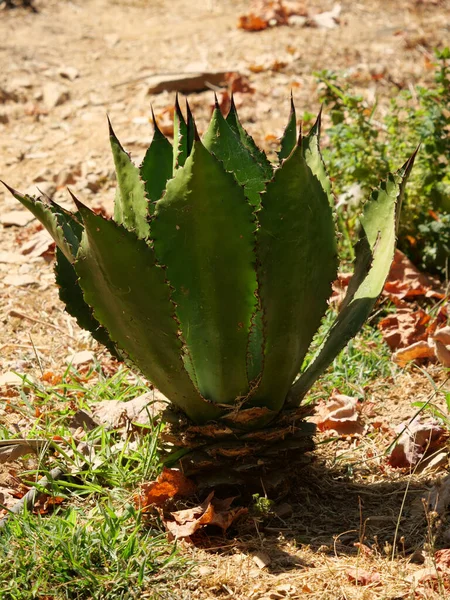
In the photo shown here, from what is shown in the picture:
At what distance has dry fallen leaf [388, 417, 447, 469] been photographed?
2.61m

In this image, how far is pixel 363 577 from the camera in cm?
204

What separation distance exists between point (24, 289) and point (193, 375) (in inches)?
69.0

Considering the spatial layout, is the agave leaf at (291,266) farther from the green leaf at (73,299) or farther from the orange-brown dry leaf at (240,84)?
the orange-brown dry leaf at (240,84)

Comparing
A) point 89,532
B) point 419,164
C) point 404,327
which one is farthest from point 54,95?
point 89,532

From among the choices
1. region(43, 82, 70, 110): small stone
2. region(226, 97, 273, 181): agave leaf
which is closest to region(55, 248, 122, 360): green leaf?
region(226, 97, 273, 181): agave leaf

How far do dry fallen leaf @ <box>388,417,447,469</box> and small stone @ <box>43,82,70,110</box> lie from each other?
4.11m

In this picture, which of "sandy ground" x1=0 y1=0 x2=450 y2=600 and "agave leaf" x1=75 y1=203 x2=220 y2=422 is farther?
"sandy ground" x1=0 y1=0 x2=450 y2=600

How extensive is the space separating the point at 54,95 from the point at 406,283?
334 cm

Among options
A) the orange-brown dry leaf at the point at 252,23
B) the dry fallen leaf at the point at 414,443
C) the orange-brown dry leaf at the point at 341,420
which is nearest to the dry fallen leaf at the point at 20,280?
the orange-brown dry leaf at the point at 341,420

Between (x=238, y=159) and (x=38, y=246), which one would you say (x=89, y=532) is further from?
(x=38, y=246)

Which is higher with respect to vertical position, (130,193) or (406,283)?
(130,193)

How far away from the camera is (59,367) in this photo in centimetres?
324

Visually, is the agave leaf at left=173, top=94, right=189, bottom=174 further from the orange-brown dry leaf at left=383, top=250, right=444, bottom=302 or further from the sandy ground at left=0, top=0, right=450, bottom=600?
the orange-brown dry leaf at left=383, top=250, right=444, bottom=302

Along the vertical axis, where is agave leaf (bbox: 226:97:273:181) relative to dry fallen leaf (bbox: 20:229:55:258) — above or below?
above
